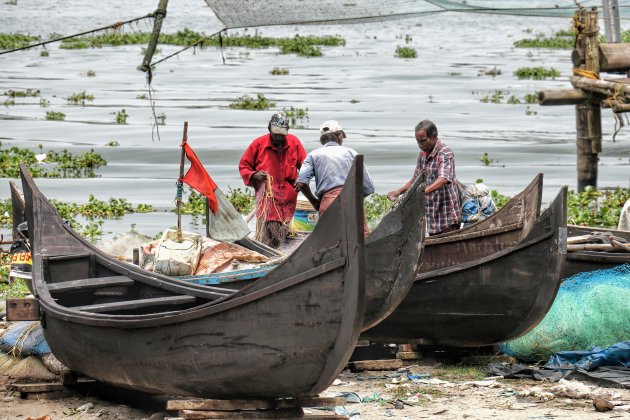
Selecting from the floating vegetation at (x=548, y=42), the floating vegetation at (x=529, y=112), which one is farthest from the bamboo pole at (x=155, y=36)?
the floating vegetation at (x=548, y=42)

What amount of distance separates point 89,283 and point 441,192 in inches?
122

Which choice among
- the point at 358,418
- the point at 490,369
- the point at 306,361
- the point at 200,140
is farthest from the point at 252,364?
the point at 200,140

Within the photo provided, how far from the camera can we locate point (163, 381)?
6.15 m

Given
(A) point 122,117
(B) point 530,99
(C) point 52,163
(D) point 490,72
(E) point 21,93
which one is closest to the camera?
(C) point 52,163

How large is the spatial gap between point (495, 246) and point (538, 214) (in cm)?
58

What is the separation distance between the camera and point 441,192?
9.03 m

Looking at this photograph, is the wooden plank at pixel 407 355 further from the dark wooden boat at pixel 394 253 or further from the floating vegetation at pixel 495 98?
the floating vegetation at pixel 495 98

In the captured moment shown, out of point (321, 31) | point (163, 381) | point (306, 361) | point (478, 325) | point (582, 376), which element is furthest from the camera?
point (321, 31)

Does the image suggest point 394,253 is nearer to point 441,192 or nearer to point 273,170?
point 441,192

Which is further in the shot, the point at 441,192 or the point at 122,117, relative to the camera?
the point at 122,117

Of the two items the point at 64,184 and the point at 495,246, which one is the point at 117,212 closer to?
the point at 64,184

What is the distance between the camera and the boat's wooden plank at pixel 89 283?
7176 mm

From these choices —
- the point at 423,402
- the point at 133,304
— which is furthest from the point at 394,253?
the point at 133,304

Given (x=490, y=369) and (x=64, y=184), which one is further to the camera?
(x=64, y=184)
